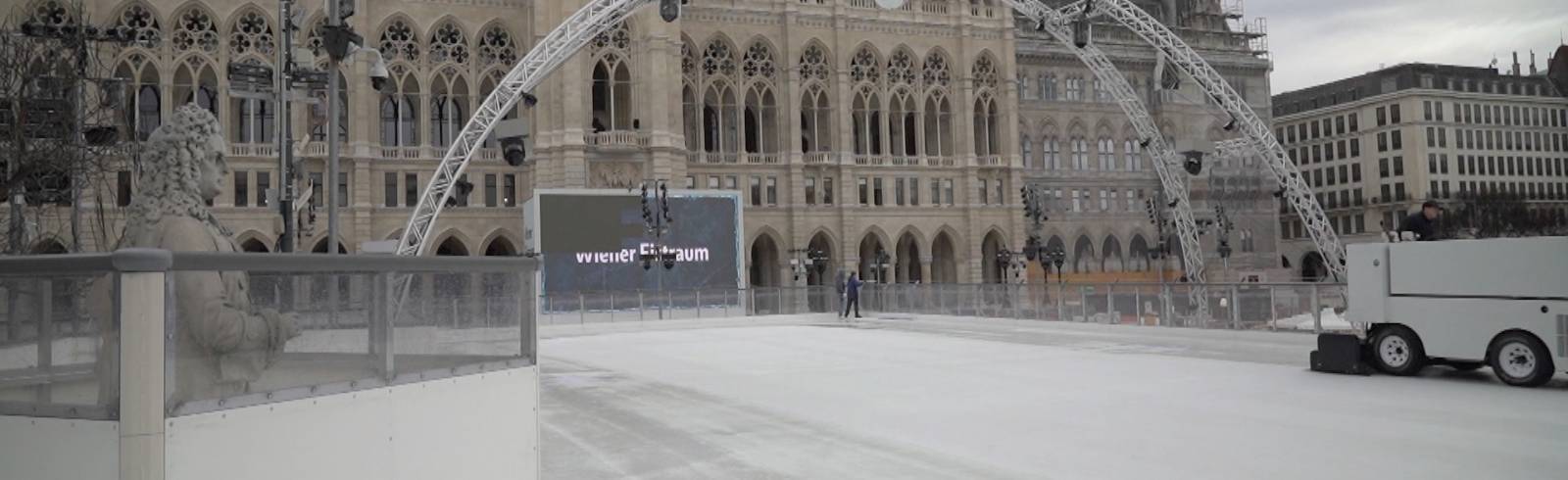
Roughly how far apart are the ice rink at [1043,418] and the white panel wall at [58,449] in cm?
453

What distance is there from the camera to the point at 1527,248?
42.3ft

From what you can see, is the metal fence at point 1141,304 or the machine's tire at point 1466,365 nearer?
the machine's tire at point 1466,365

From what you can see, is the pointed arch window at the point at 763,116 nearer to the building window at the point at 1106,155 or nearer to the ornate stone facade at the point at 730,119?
the ornate stone facade at the point at 730,119

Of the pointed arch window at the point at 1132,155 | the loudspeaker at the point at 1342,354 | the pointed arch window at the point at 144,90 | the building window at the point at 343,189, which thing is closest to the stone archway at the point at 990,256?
the pointed arch window at the point at 1132,155

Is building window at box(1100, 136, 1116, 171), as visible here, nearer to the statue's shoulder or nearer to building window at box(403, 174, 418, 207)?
Result: building window at box(403, 174, 418, 207)

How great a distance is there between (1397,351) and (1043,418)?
20.1 ft

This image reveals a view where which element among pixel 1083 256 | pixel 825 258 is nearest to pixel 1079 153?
pixel 1083 256

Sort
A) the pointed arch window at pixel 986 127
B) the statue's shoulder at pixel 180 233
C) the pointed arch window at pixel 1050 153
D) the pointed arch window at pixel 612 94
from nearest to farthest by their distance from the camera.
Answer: the statue's shoulder at pixel 180 233 → the pointed arch window at pixel 612 94 → the pointed arch window at pixel 986 127 → the pointed arch window at pixel 1050 153

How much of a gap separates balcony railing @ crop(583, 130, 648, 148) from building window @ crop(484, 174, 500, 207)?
4958 millimetres

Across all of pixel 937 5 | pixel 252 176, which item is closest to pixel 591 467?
pixel 252 176

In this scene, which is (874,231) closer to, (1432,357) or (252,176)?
(252,176)

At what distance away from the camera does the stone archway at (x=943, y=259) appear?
60094 mm

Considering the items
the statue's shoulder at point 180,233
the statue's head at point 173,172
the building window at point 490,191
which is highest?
the building window at point 490,191

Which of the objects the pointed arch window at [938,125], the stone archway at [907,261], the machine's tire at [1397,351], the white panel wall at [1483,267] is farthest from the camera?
the stone archway at [907,261]
